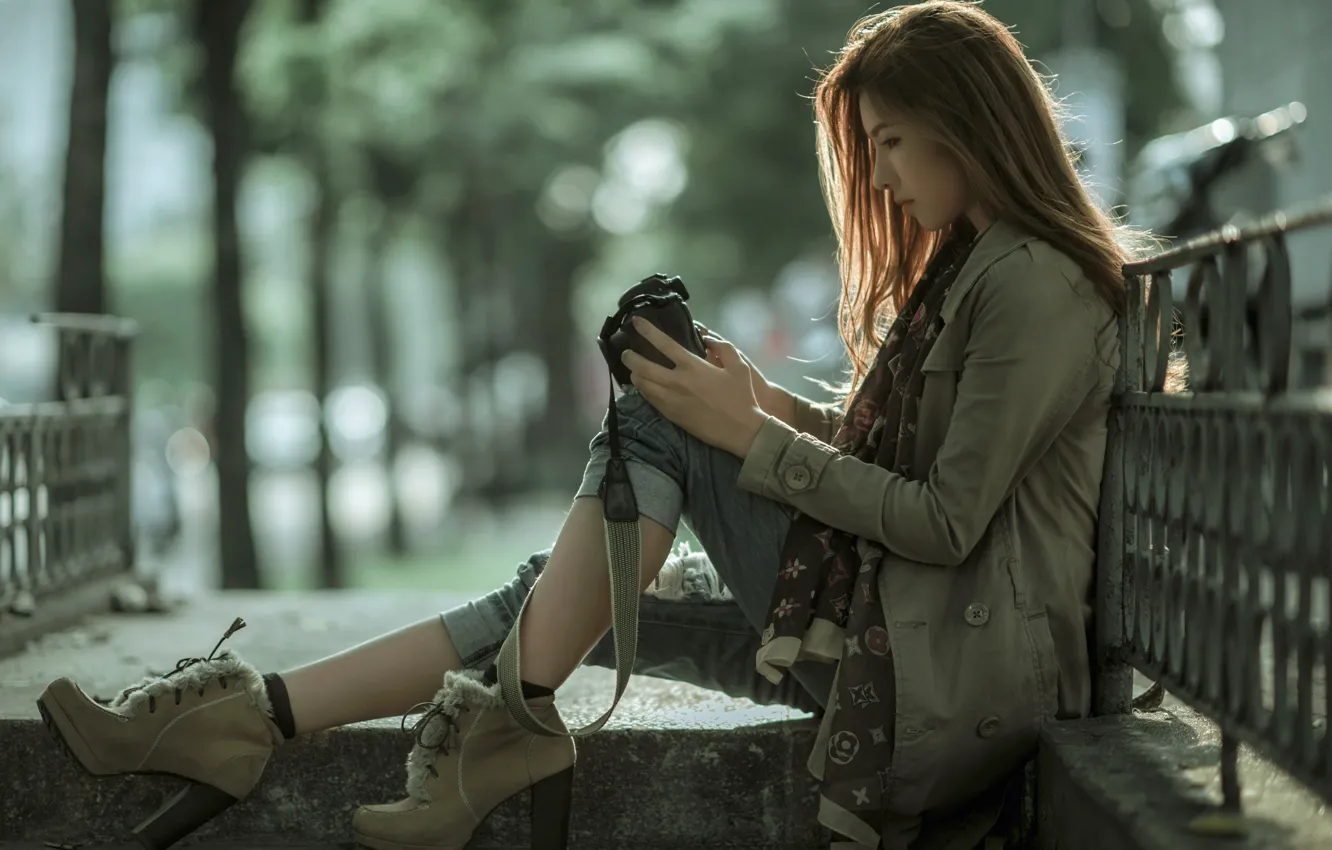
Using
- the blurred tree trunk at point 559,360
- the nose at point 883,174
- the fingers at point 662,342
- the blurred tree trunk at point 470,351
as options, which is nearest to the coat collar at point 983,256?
the nose at point 883,174

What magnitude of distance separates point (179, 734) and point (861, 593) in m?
1.27

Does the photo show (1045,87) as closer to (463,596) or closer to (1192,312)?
(1192,312)

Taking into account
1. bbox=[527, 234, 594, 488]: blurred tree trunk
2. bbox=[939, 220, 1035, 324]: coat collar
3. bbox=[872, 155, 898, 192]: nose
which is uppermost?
bbox=[872, 155, 898, 192]: nose

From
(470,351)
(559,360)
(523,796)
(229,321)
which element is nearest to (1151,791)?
(523,796)

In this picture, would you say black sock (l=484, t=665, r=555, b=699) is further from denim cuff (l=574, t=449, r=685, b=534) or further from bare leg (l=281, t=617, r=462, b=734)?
denim cuff (l=574, t=449, r=685, b=534)

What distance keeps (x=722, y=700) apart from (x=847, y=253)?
1079 millimetres

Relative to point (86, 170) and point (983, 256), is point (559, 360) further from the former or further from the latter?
point (983, 256)

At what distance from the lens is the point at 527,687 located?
9.70 feet

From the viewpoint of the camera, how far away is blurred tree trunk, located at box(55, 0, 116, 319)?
7555 millimetres

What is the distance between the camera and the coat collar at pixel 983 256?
2.92m

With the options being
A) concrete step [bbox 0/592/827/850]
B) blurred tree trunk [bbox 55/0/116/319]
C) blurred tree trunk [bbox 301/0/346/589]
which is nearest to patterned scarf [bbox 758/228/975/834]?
concrete step [bbox 0/592/827/850]

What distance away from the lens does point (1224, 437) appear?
94.3 inches

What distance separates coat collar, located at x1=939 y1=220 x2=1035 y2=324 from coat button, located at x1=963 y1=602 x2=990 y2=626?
518mm

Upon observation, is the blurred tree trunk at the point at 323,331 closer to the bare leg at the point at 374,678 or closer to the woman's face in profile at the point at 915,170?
the bare leg at the point at 374,678
